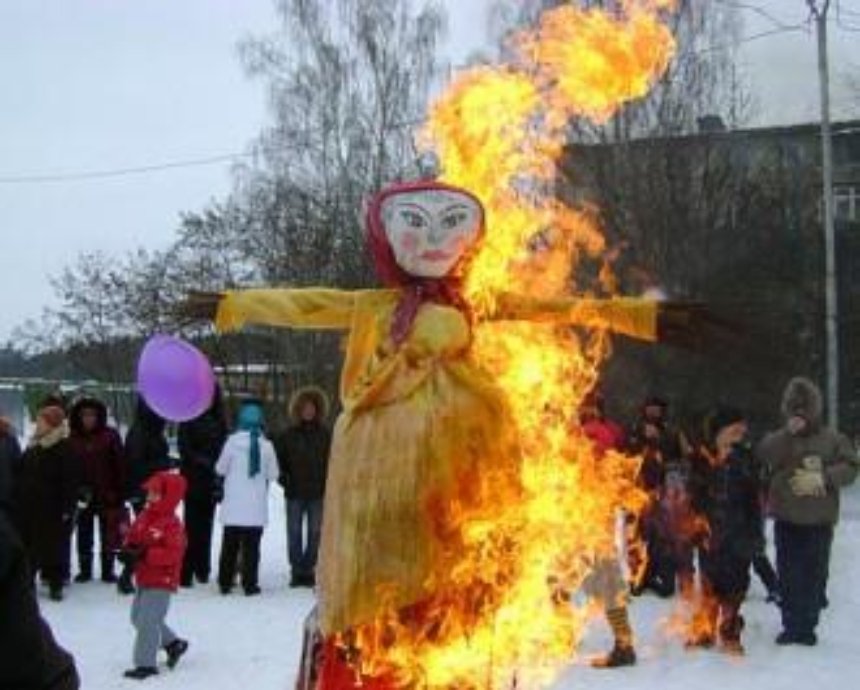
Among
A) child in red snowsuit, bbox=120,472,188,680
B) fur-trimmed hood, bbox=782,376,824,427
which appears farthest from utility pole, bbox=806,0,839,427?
child in red snowsuit, bbox=120,472,188,680

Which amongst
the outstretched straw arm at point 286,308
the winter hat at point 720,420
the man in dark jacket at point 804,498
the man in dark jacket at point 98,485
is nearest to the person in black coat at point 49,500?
the man in dark jacket at point 98,485

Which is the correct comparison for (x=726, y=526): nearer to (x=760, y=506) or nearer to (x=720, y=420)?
(x=760, y=506)

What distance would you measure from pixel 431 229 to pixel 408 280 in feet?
0.85

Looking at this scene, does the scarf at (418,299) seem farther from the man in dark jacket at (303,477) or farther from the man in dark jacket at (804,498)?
the man in dark jacket at (303,477)

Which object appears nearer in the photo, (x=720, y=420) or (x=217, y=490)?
(x=720, y=420)

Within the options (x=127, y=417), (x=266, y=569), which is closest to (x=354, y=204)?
(x=127, y=417)

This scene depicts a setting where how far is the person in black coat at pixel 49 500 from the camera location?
1055 cm

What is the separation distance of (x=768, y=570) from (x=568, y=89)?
5.35m

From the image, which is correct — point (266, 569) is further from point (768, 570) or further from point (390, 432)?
point (390, 432)

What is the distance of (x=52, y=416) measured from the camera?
1095cm

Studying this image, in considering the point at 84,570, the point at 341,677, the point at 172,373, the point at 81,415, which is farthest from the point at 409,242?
the point at 84,570

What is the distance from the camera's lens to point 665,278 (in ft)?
65.7

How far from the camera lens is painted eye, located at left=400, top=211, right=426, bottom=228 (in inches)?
216

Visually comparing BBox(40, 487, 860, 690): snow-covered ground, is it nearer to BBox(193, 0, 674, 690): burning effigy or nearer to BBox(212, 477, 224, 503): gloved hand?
BBox(212, 477, 224, 503): gloved hand
